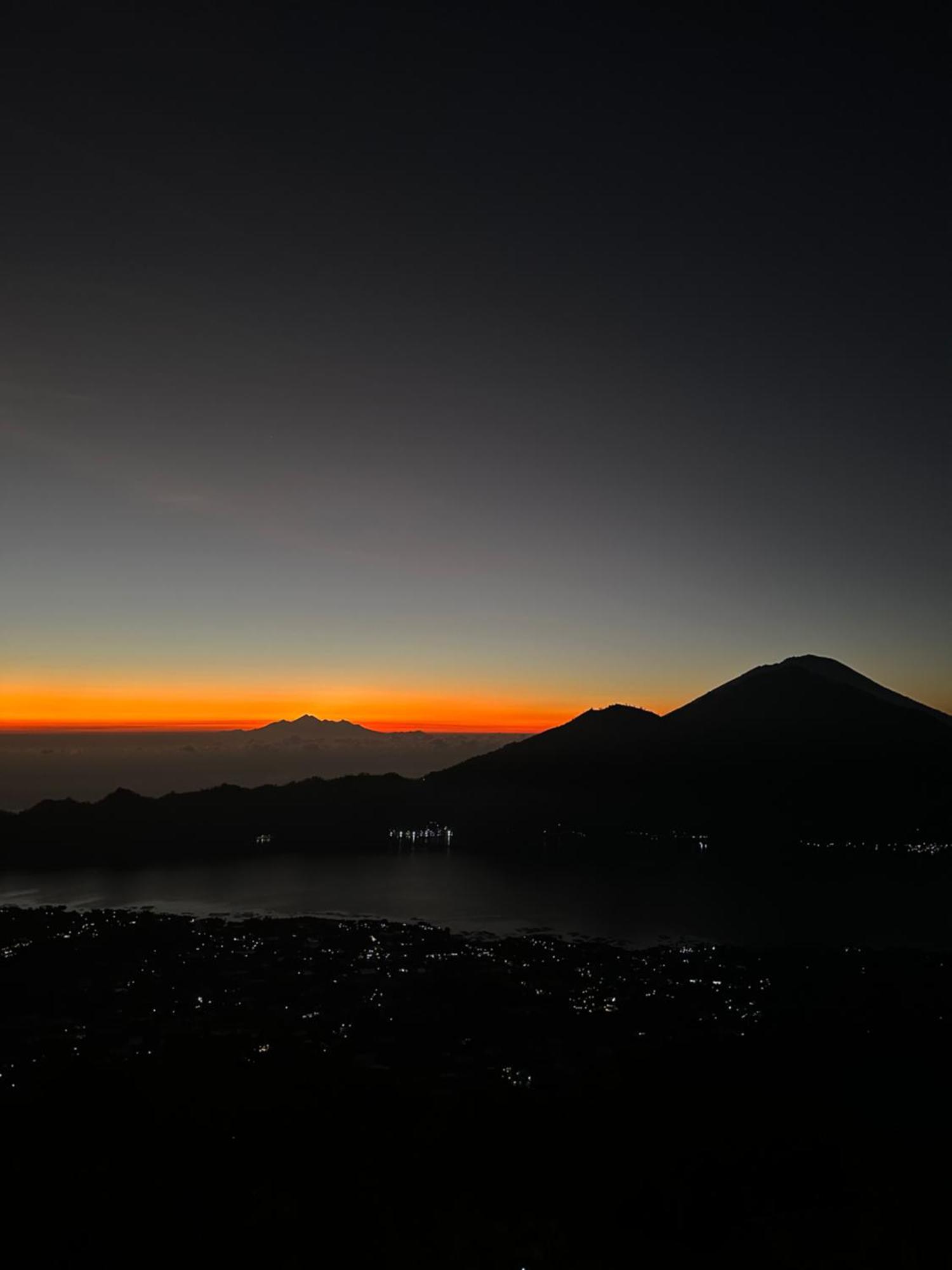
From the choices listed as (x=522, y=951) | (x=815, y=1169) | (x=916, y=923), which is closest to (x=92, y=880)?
(x=522, y=951)

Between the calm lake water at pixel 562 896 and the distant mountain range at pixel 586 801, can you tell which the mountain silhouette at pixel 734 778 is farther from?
the calm lake water at pixel 562 896

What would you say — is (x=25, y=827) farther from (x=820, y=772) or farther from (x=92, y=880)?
(x=820, y=772)

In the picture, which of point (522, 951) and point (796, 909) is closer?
point (522, 951)

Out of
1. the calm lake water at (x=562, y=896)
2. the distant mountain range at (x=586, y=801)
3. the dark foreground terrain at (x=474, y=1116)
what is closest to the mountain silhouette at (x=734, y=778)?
the distant mountain range at (x=586, y=801)

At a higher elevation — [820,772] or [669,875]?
[820,772]

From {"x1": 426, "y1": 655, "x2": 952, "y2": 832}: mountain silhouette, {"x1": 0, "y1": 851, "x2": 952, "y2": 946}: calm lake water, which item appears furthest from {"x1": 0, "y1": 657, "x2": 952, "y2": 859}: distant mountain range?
{"x1": 0, "y1": 851, "x2": 952, "y2": 946}: calm lake water

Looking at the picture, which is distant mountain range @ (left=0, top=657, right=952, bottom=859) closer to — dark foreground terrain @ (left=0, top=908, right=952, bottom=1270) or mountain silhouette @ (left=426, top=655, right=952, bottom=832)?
mountain silhouette @ (left=426, top=655, right=952, bottom=832)
